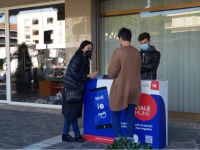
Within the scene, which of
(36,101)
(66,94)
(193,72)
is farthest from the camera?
(36,101)

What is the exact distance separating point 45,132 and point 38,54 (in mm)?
3379

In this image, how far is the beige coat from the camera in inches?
218

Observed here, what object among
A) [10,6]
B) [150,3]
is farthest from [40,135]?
[10,6]

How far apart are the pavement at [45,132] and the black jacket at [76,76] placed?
555 mm

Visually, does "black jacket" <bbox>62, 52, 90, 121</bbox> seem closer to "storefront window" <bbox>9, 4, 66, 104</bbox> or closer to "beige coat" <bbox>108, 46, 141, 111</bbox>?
"beige coat" <bbox>108, 46, 141, 111</bbox>

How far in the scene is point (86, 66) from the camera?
20.2 ft

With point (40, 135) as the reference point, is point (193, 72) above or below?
above

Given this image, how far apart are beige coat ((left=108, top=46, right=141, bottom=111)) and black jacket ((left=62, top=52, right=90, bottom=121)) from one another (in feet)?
2.12

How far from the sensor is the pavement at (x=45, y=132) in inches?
243

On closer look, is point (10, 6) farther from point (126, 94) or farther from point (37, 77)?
point (126, 94)

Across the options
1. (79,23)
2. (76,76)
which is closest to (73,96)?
(76,76)

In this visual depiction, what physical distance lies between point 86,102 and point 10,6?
16.9 feet

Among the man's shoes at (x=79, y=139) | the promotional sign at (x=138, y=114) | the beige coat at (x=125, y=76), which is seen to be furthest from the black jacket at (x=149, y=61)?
the man's shoes at (x=79, y=139)

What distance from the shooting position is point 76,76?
19.7 ft
